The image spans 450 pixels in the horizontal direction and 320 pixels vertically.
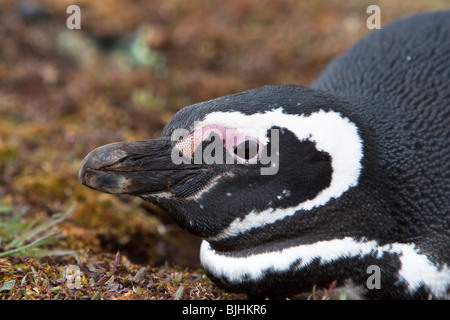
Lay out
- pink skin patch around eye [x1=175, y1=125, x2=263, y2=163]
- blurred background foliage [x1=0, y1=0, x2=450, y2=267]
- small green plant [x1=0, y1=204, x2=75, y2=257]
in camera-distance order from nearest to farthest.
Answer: pink skin patch around eye [x1=175, y1=125, x2=263, y2=163], small green plant [x1=0, y1=204, x2=75, y2=257], blurred background foliage [x1=0, y1=0, x2=450, y2=267]

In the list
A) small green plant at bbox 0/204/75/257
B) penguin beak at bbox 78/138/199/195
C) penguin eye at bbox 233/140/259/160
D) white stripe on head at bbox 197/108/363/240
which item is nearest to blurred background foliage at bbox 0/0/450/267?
small green plant at bbox 0/204/75/257

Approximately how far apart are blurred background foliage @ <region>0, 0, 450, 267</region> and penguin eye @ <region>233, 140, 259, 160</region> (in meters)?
1.21

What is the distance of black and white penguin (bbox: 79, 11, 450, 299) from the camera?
2662 mm

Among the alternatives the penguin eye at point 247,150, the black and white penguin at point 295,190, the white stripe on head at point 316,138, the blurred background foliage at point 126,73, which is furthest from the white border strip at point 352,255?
the blurred background foliage at point 126,73

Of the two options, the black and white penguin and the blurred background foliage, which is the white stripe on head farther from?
the blurred background foliage

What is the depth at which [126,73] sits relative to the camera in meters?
5.41

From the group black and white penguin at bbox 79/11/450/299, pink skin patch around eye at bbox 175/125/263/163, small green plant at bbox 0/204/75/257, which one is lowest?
small green plant at bbox 0/204/75/257

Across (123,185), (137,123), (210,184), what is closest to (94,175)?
(123,185)

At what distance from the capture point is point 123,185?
272 centimetres

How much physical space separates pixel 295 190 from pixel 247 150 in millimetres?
266

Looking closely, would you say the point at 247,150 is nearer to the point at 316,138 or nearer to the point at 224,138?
the point at 224,138

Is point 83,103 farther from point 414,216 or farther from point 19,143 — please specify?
point 414,216

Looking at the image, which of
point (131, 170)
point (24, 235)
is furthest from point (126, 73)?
point (131, 170)

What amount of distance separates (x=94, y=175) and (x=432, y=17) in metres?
2.24
